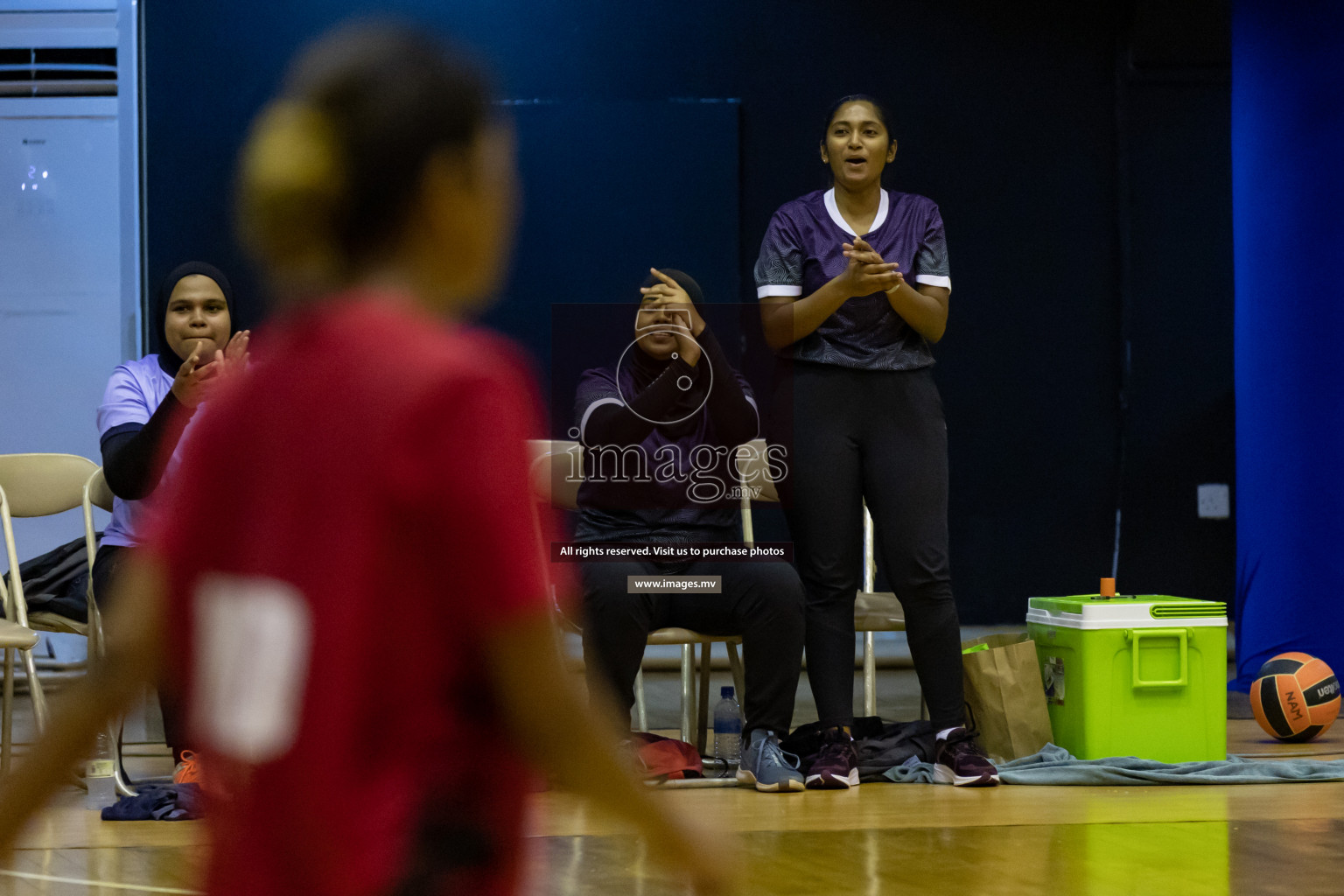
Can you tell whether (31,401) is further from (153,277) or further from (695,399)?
(695,399)

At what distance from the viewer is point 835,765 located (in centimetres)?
328

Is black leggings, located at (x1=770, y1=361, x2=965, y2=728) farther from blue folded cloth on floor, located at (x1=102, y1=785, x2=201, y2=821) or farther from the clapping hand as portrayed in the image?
blue folded cloth on floor, located at (x1=102, y1=785, x2=201, y2=821)

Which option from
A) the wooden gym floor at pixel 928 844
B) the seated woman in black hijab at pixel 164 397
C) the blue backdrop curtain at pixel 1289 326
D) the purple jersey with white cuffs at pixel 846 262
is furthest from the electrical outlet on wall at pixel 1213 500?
the seated woman in black hijab at pixel 164 397

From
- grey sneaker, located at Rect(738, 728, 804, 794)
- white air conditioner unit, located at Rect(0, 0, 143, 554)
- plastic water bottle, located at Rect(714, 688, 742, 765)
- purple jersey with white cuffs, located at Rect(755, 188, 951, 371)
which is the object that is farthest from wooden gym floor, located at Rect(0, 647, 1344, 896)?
white air conditioner unit, located at Rect(0, 0, 143, 554)

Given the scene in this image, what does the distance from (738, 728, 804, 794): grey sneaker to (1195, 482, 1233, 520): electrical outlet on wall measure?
351 centimetres

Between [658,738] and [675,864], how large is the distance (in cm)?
289

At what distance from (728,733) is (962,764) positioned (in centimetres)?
73

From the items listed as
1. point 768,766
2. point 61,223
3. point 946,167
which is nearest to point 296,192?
point 768,766

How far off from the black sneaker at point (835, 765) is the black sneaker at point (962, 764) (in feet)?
0.69

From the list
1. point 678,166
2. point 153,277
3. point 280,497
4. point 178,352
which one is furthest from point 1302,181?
point 280,497

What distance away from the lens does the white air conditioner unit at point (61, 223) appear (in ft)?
18.5

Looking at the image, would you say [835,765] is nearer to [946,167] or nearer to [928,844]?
[928,844]

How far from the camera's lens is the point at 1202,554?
20.4 ft

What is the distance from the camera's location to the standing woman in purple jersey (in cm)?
335
